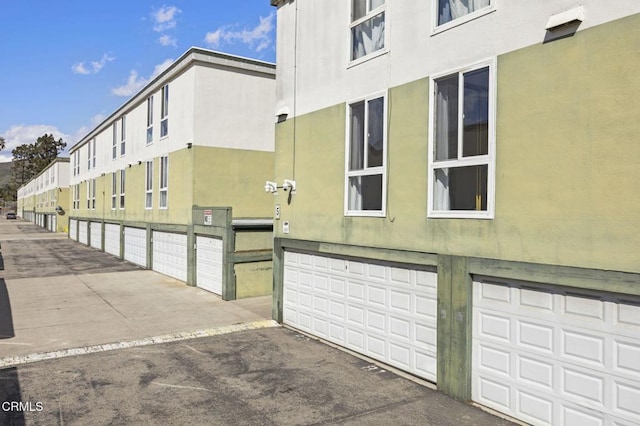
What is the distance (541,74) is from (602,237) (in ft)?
7.04

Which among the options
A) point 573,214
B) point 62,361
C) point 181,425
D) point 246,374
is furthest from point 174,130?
point 573,214

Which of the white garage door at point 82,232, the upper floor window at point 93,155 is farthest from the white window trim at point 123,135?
the white garage door at point 82,232

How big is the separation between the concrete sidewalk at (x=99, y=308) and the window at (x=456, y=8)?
7917mm

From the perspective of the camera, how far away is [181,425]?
5727 millimetres

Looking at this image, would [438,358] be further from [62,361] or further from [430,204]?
[62,361]

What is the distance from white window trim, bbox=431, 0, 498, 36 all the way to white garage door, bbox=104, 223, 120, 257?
22051mm

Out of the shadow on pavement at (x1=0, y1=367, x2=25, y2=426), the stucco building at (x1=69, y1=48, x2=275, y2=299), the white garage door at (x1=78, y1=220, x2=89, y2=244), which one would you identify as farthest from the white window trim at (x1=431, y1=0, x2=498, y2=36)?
the white garage door at (x1=78, y1=220, x2=89, y2=244)

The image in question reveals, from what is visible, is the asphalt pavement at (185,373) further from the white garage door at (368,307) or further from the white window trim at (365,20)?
the white window trim at (365,20)

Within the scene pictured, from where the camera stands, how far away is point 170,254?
58.8 ft

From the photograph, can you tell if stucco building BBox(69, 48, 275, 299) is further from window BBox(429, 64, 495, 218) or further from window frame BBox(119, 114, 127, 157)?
window BBox(429, 64, 495, 218)

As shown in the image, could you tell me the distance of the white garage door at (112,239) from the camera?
2512cm

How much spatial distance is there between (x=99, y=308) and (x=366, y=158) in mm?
8657

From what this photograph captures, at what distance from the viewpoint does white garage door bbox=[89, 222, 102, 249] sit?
29105 mm

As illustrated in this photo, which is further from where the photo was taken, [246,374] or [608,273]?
[246,374]
